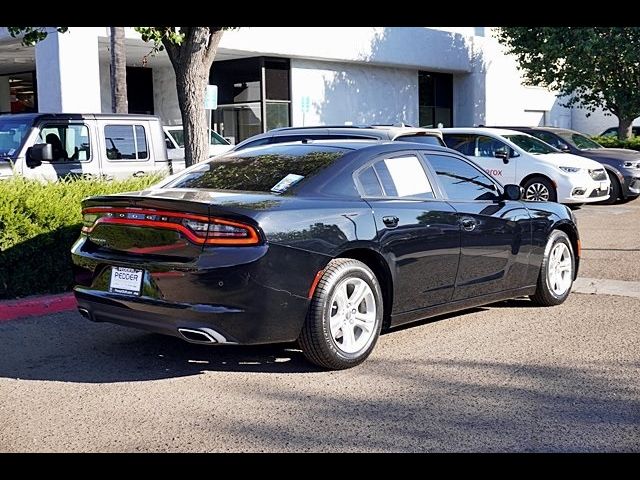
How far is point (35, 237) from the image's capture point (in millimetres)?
7953

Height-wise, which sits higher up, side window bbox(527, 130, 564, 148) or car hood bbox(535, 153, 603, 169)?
side window bbox(527, 130, 564, 148)

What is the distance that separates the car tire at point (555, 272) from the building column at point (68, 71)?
15276mm

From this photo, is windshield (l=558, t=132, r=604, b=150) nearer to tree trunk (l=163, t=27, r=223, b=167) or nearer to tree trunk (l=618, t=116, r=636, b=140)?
tree trunk (l=618, t=116, r=636, b=140)

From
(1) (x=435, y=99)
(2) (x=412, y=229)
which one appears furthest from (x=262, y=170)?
(1) (x=435, y=99)

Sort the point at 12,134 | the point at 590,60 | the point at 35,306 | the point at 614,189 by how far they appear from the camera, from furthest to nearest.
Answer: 1. the point at 590,60
2. the point at 614,189
3. the point at 12,134
4. the point at 35,306


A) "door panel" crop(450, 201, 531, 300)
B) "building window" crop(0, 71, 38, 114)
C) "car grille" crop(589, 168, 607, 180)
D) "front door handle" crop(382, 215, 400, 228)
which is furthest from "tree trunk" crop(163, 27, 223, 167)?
"building window" crop(0, 71, 38, 114)

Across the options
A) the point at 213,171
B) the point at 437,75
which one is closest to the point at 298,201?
the point at 213,171

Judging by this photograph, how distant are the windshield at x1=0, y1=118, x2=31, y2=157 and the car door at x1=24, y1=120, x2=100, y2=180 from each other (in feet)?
0.68

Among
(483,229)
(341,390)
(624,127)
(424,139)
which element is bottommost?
(341,390)

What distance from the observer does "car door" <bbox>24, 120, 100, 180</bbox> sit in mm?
11047

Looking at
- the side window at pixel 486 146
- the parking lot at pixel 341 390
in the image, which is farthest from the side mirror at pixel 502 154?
the parking lot at pixel 341 390

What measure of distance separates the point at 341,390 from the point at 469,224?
208cm

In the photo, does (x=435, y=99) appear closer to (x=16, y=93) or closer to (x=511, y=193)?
(x=16, y=93)
